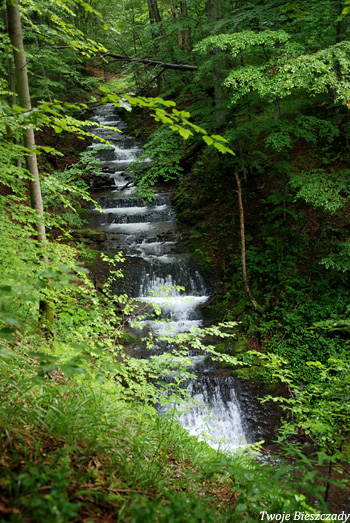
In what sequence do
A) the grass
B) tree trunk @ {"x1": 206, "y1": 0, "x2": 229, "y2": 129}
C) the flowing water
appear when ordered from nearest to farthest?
the grass < the flowing water < tree trunk @ {"x1": 206, "y1": 0, "x2": 229, "y2": 129}

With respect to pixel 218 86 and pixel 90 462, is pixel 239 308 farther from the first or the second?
pixel 90 462

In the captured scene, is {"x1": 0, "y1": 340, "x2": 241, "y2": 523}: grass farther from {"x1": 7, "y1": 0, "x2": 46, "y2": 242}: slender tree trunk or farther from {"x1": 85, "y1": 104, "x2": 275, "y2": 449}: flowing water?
{"x1": 7, "y1": 0, "x2": 46, "y2": 242}: slender tree trunk

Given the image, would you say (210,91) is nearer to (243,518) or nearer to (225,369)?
(225,369)

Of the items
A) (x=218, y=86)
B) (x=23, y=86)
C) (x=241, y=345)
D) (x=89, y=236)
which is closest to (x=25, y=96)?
(x=23, y=86)

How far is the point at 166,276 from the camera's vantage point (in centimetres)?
927

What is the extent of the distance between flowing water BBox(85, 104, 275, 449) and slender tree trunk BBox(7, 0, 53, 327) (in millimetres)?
1581

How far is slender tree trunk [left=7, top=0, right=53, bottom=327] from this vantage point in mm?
3371

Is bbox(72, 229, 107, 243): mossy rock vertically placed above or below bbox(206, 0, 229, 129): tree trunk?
below

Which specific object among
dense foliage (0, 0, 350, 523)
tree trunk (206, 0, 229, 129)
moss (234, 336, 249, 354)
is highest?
tree trunk (206, 0, 229, 129)

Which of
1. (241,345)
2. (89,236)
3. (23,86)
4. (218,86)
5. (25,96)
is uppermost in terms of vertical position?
(218,86)

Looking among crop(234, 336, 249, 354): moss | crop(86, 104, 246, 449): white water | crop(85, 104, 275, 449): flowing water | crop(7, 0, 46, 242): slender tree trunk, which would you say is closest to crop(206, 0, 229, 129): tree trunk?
crop(86, 104, 246, 449): white water

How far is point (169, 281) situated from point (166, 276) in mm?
220

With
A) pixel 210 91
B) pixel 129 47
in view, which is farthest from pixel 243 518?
pixel 129 47

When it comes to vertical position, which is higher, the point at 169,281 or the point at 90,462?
the point at 169,281
